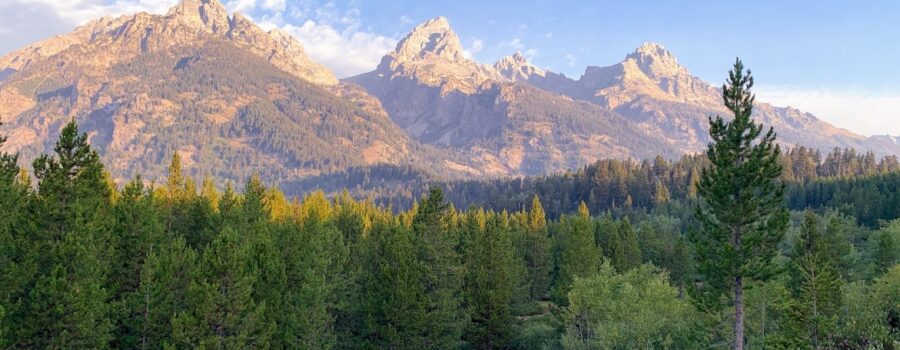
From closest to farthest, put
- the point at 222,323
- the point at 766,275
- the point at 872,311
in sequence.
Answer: the point at 766,275
the point at 222,323
the point at 872,311

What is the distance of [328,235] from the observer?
225 feet

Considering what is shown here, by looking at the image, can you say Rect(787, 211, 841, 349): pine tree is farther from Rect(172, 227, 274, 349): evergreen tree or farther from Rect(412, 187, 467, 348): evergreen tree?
Rect(172, 227, 274, 349): evergreen tree

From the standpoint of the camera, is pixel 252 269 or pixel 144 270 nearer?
pixel 144 270

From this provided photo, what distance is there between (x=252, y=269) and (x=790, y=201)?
185m

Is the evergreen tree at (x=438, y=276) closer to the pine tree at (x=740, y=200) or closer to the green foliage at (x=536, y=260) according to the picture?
the pine tree at (x=740, y=200)

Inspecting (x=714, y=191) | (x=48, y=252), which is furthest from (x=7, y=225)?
(x=714, y=191)

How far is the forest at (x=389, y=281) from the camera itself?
39.4 metres

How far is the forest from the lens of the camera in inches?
1553

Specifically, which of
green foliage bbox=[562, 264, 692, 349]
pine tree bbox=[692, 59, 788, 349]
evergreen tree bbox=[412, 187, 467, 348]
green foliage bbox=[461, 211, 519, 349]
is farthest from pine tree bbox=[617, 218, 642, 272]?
pine tree bbox=[692, 59, 788, 349]

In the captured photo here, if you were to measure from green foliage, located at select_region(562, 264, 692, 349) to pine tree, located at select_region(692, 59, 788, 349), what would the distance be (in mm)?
12739

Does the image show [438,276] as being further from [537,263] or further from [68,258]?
[537,263]

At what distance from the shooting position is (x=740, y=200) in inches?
1572

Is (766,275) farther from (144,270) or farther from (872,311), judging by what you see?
(144,270)

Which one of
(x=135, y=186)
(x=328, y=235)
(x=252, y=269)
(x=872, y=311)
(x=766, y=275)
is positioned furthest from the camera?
(x=328, y=235)
